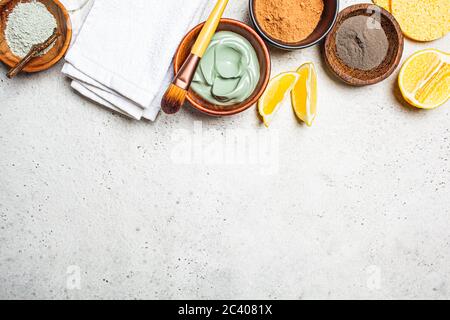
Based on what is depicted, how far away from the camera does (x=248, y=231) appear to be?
1.30m

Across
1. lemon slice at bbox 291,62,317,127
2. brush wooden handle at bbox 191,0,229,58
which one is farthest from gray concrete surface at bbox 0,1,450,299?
brush wooden handle at bbox 191,0,229,58

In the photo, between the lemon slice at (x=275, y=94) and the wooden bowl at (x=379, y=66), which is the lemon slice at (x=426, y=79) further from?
the lemon slice at (x=275, y=94)

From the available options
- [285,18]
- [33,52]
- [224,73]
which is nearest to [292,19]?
[285,18]

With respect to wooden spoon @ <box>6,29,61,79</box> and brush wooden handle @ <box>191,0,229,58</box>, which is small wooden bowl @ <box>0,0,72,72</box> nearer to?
wooden spoon @ <box>6,29,61,79</box>

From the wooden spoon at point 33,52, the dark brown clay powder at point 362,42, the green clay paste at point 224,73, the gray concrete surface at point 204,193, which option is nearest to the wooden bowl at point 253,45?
the green clay paste at point 224,73

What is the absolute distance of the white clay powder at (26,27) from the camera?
117 cm

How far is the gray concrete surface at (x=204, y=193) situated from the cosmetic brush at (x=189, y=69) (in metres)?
0.20

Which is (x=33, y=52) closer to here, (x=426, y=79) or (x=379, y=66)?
(x=379, y=66)

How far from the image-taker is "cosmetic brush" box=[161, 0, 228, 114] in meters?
1.04

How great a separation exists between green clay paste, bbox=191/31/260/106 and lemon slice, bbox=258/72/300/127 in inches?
3.3
